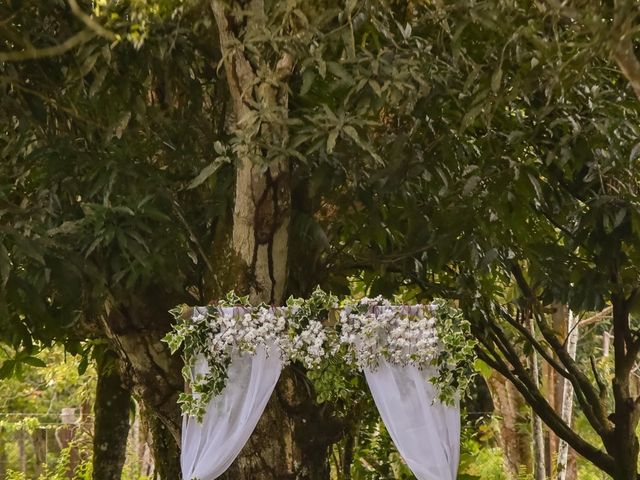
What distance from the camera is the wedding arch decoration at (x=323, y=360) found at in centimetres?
444

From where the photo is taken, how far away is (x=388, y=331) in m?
4.50

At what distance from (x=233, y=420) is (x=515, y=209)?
1.72 metres

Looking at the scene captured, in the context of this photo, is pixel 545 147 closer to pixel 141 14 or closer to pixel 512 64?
pixel 512 64

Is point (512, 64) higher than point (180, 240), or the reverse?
point (512, 64)

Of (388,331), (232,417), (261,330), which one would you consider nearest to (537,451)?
(388,331)

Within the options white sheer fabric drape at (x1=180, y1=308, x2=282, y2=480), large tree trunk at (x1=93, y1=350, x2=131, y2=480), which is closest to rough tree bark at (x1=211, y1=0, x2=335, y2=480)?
white sheer fabric drape at (x1=180, y1=308, x2=282, y2=480)

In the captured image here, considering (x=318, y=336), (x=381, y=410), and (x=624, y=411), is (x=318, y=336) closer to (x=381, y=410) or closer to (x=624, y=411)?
(x=381, y=410)

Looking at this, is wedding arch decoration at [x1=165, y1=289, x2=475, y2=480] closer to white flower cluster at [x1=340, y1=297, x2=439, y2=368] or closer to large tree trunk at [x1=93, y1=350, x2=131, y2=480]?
white flower cluster at [x1=340, y1=297, x2=439, y2=368]

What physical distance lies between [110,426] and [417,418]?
371 cm

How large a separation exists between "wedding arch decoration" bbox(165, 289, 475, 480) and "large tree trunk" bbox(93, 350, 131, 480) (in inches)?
123

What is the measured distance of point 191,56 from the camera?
15.8 feet

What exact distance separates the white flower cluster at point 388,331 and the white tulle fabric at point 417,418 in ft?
0.38

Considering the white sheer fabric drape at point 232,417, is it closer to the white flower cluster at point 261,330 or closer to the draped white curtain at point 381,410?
the draped white curtain at point 381,410

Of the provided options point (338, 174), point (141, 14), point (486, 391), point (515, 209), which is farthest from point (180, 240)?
point (486, 391)
